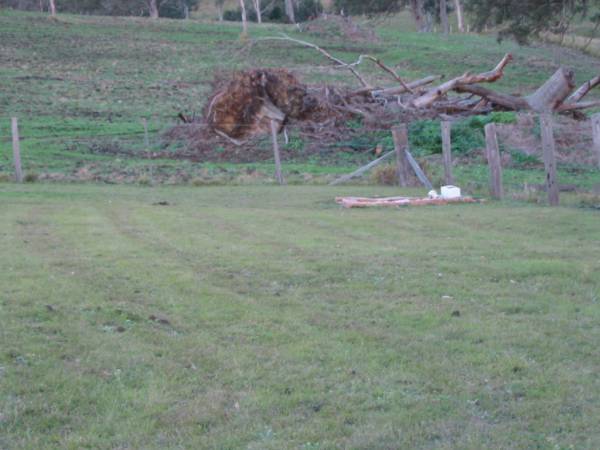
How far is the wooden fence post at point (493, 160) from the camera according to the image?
16.9m

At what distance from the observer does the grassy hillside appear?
26.6m

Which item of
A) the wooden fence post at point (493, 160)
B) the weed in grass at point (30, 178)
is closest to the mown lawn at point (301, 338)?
the wooden fence post at point (493, 160)

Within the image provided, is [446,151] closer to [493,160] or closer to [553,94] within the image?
[493,160]

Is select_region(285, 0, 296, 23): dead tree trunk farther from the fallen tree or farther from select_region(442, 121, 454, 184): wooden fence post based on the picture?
select_region(442, 121, 454, 184): wooden fence post

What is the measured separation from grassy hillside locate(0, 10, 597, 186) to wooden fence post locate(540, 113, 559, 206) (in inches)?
363

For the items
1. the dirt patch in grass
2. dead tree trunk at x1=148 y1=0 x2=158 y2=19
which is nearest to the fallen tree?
the dirt patch in grass

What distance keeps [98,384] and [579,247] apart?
718cm

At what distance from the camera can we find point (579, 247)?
11.2 m

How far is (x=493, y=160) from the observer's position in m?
17.0

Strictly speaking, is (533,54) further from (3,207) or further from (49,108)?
(3,207)

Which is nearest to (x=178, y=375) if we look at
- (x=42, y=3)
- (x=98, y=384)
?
(x=98, y=384)

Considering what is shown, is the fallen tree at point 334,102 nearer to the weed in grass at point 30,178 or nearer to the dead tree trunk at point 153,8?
the weed in grass at point 30,178

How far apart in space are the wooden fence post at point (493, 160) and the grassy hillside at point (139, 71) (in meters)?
7.78

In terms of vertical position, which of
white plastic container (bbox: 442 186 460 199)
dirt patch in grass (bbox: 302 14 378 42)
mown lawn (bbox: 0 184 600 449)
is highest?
dirt patch in grass (bbox: 302 14 378 42)
